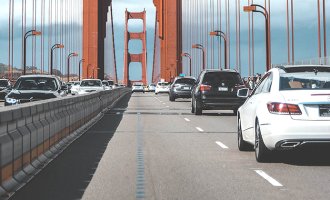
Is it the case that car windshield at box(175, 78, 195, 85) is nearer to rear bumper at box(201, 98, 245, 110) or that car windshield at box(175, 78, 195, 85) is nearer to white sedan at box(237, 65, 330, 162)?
rear bumper at box(201, 98, 245, 110)

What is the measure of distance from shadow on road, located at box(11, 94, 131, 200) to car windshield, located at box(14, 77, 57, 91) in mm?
7897

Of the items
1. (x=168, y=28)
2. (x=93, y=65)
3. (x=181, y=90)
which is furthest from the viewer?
(x=168, y=28)

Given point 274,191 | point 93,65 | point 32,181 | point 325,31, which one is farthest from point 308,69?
point 93,65

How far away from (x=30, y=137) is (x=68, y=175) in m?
1.04

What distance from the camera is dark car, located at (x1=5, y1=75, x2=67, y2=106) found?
20.6 metres

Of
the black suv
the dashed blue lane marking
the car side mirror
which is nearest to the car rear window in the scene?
the black suv

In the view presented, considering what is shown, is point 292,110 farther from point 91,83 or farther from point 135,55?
point 135,55

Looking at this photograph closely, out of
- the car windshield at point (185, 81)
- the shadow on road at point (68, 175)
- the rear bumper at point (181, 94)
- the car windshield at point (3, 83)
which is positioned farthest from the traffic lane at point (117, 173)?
the car windshield at point (3, 83)

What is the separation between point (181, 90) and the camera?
46188mm

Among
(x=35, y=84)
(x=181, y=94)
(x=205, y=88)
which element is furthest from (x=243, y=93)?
(x=181, y=94)

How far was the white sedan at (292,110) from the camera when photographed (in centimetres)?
966

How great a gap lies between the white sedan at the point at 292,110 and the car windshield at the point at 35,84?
12.3m

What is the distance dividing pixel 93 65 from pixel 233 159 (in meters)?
105

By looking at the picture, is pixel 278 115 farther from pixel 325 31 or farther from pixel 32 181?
pixel 325 31
